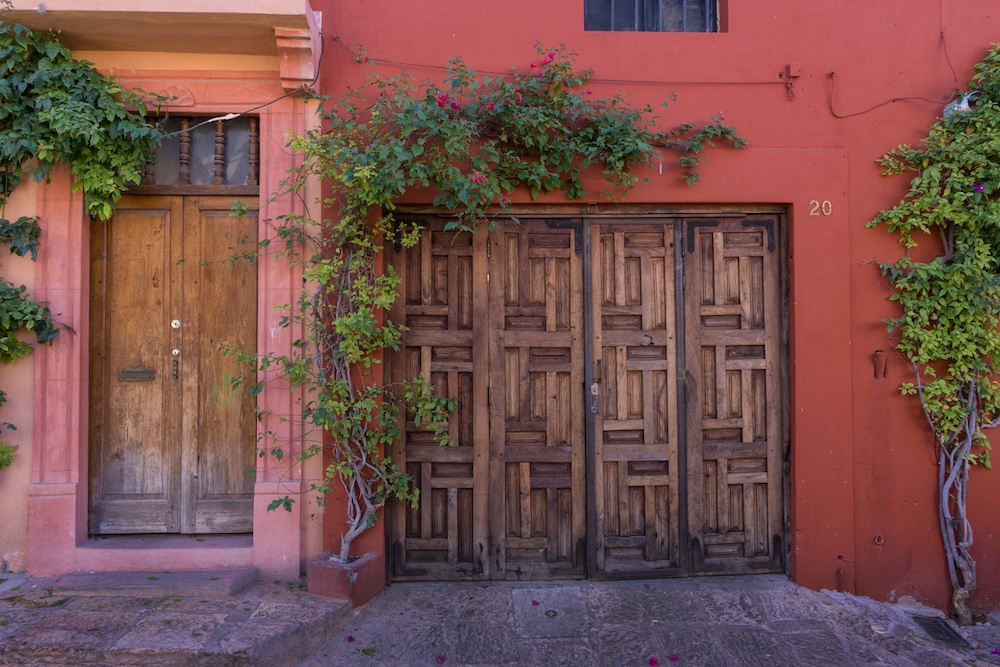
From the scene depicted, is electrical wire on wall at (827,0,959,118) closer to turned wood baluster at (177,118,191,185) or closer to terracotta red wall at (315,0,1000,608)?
terracotta red wall at (315,0,1000,608)

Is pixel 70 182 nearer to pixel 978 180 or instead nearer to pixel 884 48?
pixel 884 48

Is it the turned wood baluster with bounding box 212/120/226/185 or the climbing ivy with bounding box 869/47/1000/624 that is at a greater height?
the turned wood baluster with bounding box 212/120/226/185

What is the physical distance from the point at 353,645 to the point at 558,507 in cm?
147

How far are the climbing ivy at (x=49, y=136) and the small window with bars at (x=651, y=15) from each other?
2.99 meters

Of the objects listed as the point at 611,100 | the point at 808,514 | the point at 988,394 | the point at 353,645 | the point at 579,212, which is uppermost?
the point at 611,100

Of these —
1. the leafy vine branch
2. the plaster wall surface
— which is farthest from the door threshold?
the leafy vine branch

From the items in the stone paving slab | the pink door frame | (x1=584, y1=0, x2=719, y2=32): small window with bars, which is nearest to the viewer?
the stone paving slab

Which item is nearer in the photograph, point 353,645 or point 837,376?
point 353,645

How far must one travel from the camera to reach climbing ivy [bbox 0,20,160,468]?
12.0 feet

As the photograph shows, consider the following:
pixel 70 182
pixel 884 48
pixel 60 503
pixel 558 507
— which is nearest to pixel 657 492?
pixel 558 507

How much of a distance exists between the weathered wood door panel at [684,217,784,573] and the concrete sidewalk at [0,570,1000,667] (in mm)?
300

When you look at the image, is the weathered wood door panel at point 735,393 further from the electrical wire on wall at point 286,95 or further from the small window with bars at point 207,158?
the small window with bars at point 207,158

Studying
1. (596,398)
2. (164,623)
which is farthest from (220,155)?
(596,398)

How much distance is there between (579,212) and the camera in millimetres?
4176
